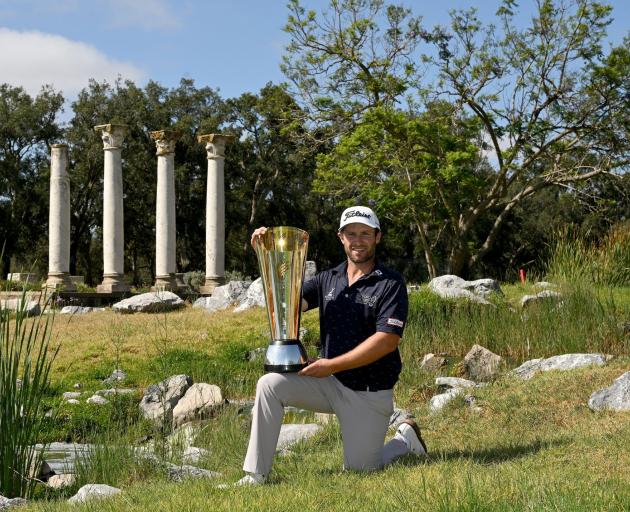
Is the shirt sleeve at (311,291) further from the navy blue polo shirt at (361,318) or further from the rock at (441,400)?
the rock at (441,400)

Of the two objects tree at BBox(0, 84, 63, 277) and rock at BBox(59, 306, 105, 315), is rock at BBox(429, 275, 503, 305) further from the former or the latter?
tree at BBox(0, 84, 63, 277)

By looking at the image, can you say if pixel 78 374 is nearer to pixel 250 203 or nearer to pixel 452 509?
pixel 452 509

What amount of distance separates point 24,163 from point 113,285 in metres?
16.2

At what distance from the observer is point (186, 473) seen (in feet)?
22.1

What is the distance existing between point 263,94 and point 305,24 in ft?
47.8

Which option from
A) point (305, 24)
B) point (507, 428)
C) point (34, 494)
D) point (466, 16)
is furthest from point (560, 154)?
point (34, 494)

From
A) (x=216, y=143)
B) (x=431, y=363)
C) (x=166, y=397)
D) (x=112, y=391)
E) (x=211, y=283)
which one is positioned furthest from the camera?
(x=216, y=143)

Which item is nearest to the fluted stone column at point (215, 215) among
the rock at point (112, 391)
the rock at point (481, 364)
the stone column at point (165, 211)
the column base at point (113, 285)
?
the stone column at point (165, 211)

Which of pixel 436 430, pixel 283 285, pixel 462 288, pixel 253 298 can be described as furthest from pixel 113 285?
pixel 283 285

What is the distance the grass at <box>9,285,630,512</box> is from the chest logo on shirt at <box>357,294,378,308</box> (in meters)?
1.07

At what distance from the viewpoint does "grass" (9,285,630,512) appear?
4.91 meters

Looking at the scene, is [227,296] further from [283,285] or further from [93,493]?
[283,285]

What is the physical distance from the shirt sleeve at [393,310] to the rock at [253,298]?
15.3m

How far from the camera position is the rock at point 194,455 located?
751 cm
